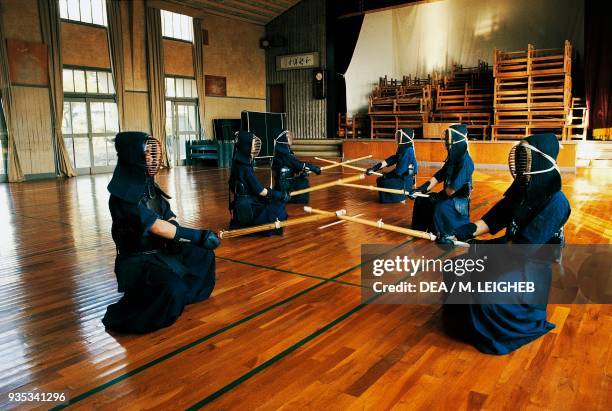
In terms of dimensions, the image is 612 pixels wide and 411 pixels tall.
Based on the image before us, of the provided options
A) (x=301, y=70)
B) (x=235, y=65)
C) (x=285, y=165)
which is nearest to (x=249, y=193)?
(x=285, y=165)

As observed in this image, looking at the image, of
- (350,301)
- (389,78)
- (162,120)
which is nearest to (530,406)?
(350,301)

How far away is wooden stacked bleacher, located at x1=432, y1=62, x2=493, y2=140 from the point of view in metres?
15.5

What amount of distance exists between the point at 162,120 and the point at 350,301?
14.2 m

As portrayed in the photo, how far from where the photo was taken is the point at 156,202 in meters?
3.84

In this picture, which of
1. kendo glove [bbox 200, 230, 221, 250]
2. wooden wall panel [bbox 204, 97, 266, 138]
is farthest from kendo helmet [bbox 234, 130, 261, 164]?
wooden wall panel [bbox 204, 97, 266, 138]

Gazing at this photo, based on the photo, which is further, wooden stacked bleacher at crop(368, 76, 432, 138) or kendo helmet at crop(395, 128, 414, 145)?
wooden stacked bleacher at crop(368, 76, 432, 138)

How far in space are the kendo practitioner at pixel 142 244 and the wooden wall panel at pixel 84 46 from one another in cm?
1257

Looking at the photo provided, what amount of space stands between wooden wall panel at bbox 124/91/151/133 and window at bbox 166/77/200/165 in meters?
1.01

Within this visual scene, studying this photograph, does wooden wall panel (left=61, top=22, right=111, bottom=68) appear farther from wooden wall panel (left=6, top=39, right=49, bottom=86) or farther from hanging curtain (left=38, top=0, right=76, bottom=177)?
wooden wall panel (left=6, top=39, right=49, bottom=86)

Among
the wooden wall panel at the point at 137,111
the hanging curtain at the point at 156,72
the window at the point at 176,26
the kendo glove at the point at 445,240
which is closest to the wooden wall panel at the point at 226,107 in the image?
the hanging curtain at the point at 156,72

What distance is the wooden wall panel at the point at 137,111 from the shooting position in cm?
1560

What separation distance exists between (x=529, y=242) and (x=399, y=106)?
14295 millimetres

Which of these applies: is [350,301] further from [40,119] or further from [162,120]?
[162,120]

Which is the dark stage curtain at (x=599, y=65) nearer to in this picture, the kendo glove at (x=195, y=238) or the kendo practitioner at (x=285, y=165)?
the kendo practitioner at (x=285, y=165)
